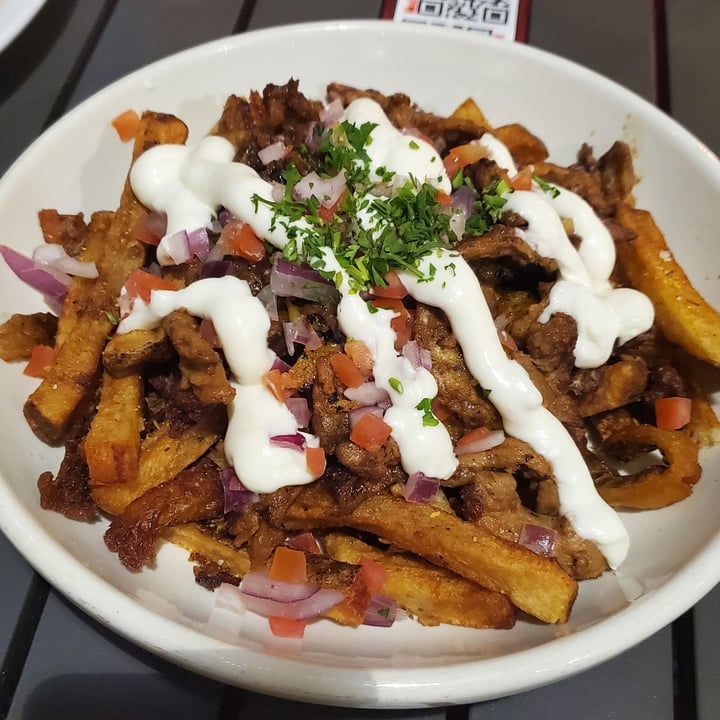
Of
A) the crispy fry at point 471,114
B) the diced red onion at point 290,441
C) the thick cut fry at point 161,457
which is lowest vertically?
the thick cut fry at point 161,457

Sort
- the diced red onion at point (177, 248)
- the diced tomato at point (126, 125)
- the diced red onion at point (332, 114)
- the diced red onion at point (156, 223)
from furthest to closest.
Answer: the diced tomato at point (126, 125) → the diced red onion at point (332, 114) → the diced red onion at point (156, 223) → the diced red onion at point (177, 248)

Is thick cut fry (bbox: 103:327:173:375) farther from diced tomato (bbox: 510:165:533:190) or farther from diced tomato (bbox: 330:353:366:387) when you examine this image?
diced tomato (bbox: 510:165:533:190)

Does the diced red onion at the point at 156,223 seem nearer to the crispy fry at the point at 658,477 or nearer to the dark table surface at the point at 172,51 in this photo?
the dark table surface at the point at 172,51

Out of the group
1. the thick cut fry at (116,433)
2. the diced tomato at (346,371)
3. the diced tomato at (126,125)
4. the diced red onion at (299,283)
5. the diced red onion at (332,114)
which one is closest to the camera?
the thick cut fry at (116,433)

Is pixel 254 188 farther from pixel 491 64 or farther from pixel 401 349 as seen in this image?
pixel 491 64

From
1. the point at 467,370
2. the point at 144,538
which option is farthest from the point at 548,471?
the point at 144,538

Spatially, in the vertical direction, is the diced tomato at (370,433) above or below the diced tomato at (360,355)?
below

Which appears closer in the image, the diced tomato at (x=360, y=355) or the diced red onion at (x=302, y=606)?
the diced red onion at (x=302, y=606)

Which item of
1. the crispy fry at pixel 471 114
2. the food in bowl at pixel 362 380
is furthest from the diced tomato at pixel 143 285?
the crispy fry at pixel 471 114
